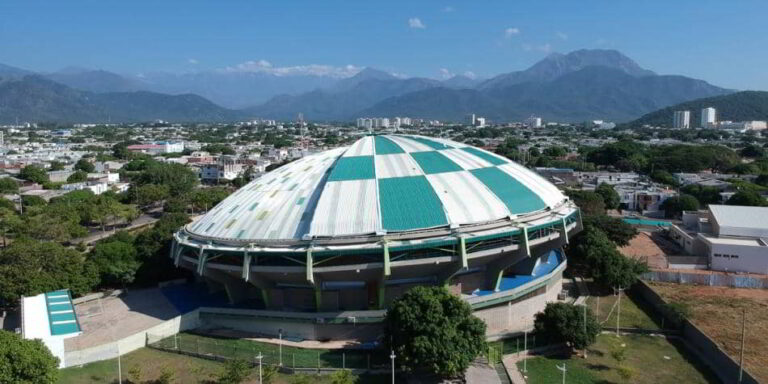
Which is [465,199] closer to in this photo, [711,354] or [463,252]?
[463,252]

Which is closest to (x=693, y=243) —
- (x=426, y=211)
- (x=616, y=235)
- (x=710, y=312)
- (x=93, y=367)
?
(x=616, y=235)

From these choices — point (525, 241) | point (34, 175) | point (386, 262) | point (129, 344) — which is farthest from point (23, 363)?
point (34, 175)

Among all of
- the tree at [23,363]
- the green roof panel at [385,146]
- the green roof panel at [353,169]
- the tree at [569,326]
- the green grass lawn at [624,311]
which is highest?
the green roof panel at [385,146]

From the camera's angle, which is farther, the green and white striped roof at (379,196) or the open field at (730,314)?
the green and white striped roof at (379,196)

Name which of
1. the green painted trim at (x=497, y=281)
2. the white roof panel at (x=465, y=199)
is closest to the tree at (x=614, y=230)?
the white roof panel at (x=465, y=199)

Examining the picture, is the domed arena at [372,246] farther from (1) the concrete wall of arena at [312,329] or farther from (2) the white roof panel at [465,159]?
(2) the white roof panel at [465,159]

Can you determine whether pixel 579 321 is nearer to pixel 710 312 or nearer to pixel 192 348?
pixel 710 312

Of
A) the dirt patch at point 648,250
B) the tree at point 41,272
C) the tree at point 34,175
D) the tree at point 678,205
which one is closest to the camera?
the tree at point 41,272
